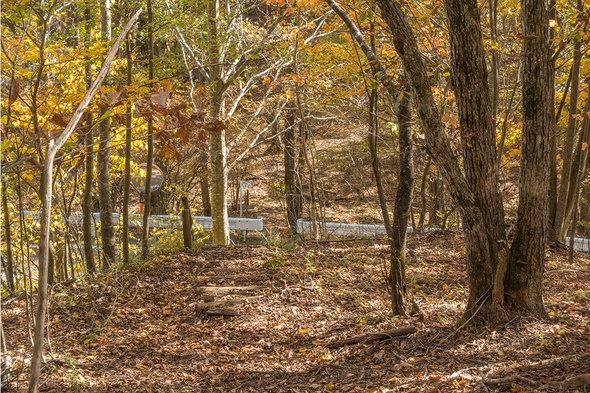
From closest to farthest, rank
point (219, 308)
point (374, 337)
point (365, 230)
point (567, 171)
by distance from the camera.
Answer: point (374, 337) → point (219, 308) → point (567, 171) → point (365, 230)

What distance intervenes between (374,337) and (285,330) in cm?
107

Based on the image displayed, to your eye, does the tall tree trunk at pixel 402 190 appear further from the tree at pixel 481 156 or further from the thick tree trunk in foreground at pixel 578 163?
the thick tree trunk in foreground at pixel 578 163

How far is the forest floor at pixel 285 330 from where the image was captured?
12.0 ft

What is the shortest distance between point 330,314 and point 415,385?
6.70 ft

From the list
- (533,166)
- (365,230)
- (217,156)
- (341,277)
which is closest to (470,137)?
(533,166)

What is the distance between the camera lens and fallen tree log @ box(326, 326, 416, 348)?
14.5 feet

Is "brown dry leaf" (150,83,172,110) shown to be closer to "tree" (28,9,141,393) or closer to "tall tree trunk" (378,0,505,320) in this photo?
"tree" (28,9,141,393)

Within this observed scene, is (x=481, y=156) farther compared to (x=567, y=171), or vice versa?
(x=567, y=171)

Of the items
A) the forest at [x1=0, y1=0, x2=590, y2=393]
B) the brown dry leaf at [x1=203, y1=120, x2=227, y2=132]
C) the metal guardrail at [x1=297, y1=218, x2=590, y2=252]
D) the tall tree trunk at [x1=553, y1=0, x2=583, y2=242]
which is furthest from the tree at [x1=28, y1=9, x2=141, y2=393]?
the metal guardrail at [x1=297, y1=218, x2=590, y2=252]

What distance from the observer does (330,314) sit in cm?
536

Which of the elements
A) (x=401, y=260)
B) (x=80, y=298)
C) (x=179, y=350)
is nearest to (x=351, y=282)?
(x=401, y=260)

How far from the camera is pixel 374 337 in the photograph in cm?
445

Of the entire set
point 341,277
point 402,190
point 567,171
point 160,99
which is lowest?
point 341,277

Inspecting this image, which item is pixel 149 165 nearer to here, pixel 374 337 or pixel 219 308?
pixel 219 308
